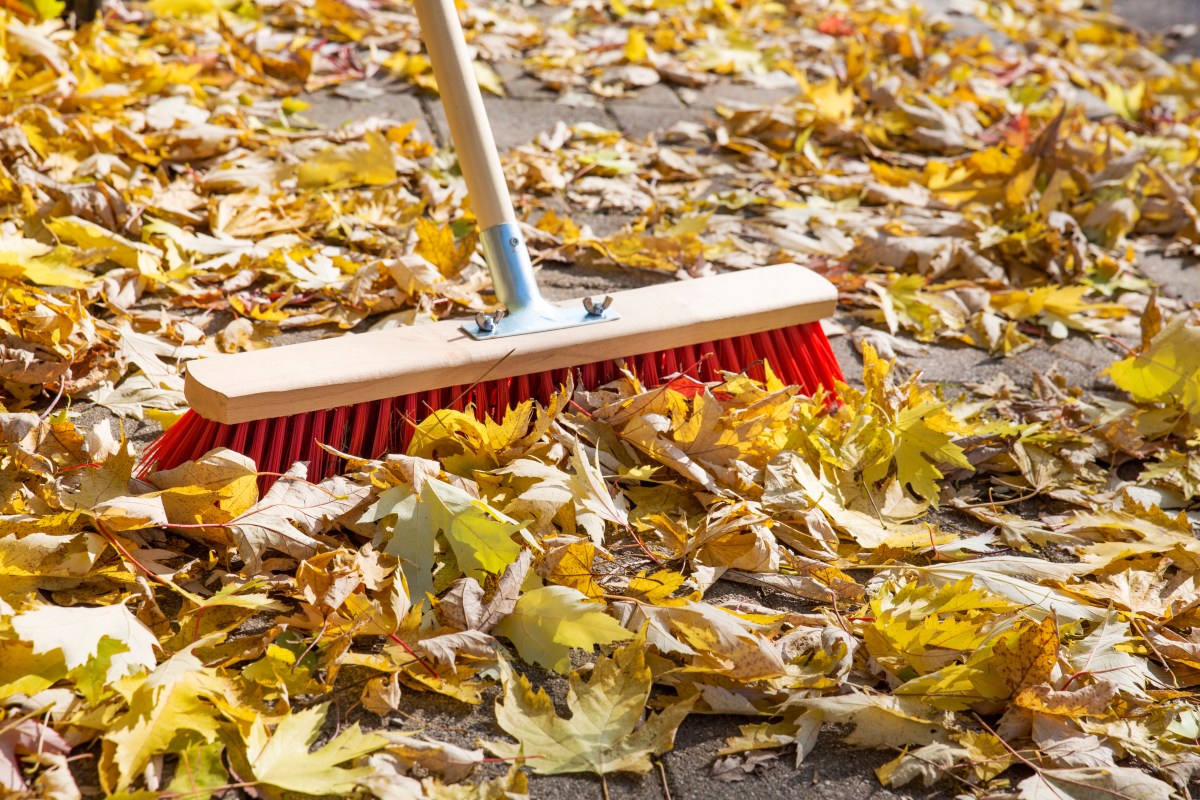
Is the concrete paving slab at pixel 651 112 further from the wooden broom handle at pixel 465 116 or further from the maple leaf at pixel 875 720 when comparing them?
the maple leaf at pixel 875 720

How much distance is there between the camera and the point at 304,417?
4.75 ft

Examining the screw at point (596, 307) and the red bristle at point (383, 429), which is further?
the screw at point (596, 307)

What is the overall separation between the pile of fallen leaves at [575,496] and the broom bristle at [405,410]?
5cm

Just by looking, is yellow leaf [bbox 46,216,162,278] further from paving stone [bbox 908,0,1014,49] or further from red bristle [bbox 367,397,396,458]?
paving stone [bbox 908,0,1014,49]

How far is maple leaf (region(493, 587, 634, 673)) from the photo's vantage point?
1208 millimetres

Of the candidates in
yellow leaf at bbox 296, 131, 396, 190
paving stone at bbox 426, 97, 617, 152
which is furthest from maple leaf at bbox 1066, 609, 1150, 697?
paving stone at bbox 426, 97, 617, 152

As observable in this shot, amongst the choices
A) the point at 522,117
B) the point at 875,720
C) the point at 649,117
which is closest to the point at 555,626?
the point at 875,720

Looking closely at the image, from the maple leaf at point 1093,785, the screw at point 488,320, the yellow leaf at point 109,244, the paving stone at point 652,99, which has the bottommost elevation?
the paving stone at point 652,99

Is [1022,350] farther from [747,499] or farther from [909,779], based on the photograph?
[909,779]

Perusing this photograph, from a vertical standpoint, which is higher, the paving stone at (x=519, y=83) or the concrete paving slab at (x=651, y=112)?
the paving stone at (x=519, y=83)

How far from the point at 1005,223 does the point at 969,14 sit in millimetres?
2634

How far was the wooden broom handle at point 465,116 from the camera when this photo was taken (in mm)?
1780

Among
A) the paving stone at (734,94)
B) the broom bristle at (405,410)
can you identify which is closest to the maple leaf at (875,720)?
the broom bristle at (405,410)

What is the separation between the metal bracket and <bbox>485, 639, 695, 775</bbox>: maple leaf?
0.60 m
